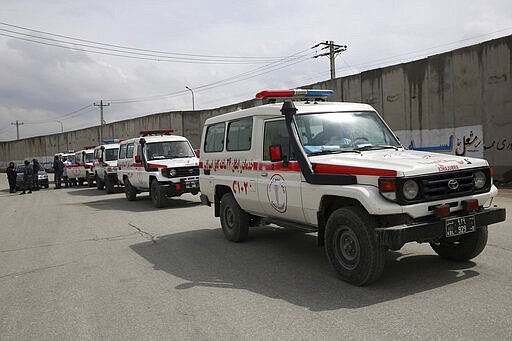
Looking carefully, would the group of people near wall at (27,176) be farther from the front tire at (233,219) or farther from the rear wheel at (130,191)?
the front tire at (233,219)

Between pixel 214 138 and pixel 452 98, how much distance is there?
39.3 feet

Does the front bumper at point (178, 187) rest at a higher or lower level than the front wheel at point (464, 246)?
higher

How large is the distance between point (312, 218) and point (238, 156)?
6.81 feet

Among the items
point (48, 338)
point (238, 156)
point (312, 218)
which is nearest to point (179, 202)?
point (238, 156)

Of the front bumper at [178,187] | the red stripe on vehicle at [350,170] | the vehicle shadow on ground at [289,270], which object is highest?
the red stripe on vehicle at [350,170]

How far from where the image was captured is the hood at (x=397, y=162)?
469cm

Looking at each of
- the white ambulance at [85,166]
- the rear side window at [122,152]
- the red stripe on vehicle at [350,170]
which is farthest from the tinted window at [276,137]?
the white ambulance at [85,166]

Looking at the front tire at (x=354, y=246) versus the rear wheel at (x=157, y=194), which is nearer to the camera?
the front tire at (x=354, y=246)

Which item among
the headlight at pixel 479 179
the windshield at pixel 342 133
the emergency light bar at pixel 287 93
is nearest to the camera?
the headlight at pixel 479 179

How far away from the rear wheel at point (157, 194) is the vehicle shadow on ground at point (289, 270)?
5116 mm

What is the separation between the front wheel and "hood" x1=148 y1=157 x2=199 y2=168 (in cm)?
872

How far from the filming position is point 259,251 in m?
7.07

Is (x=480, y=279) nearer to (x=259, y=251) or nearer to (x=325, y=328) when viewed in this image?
(x=325, y=328)

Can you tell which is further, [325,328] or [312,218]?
[312,218]
